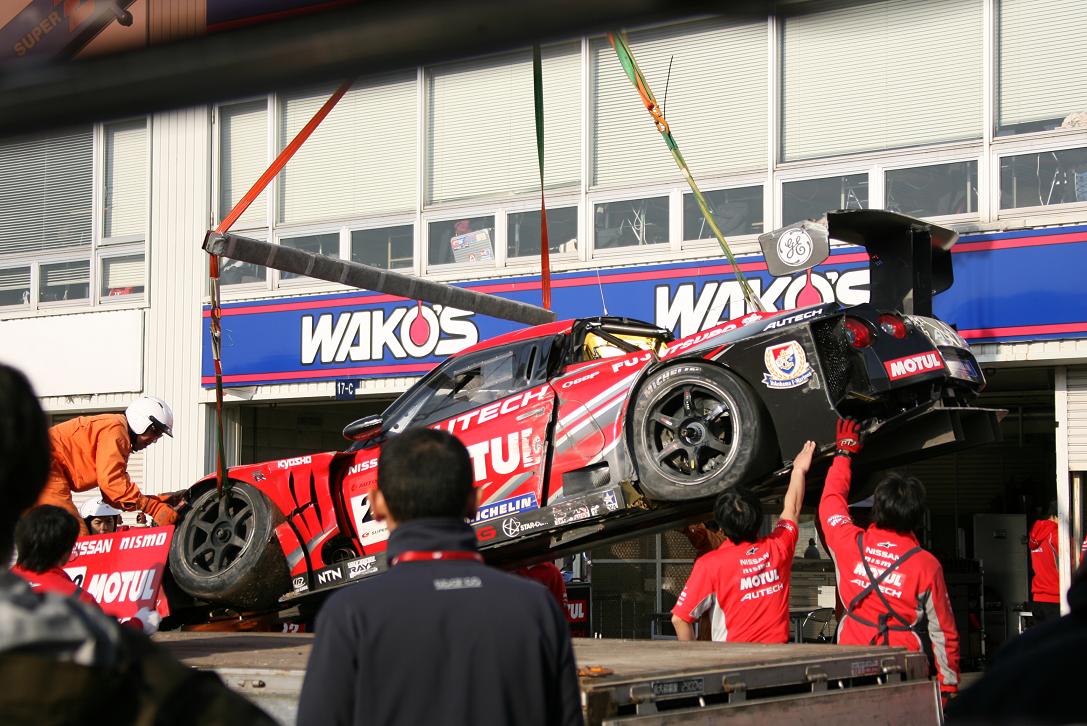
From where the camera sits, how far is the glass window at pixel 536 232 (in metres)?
14.8

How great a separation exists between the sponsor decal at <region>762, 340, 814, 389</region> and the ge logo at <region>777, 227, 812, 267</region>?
1.25 m

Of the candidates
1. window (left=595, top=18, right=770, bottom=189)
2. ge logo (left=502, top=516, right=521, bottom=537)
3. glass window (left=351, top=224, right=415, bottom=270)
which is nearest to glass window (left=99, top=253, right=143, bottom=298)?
glass window (left=351, top=224, right=415, bottom=270)

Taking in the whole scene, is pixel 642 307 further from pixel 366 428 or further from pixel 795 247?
pixel 366 428

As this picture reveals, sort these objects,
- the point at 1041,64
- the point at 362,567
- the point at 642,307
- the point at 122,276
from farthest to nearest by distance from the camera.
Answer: the point at 122,276
the point at 642,307
the point at 1041,64
the point at 362,567

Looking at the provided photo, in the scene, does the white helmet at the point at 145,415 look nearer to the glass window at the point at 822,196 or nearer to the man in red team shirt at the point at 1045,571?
the glass window at the point at 822,196

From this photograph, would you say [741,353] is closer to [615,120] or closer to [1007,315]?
[1007,315]

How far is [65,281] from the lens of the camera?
1792cm

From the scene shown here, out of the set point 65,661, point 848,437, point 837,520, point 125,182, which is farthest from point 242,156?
point 65,661

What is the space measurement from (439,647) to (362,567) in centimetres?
564

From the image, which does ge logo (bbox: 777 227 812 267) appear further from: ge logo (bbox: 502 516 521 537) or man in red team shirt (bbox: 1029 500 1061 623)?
man in red team shirt (bbox: 1029 500 1061 623)

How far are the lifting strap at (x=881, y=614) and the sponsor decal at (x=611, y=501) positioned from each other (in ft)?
5.56

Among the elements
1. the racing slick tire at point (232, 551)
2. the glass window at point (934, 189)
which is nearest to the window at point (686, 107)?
the glass window at point (934, 189)

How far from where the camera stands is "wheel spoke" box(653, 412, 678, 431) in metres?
7.68

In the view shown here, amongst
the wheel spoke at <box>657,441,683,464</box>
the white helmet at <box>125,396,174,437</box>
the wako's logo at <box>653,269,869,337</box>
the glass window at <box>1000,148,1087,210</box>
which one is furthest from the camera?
the wako's logo at <box>653,269,869,337</box>
